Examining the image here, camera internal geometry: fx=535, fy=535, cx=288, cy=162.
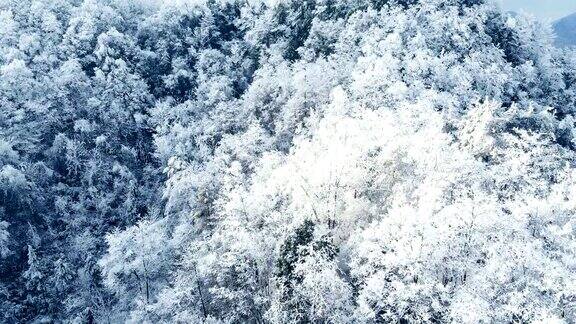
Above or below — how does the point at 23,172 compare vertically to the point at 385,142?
below

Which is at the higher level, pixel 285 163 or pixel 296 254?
pixel 296 254

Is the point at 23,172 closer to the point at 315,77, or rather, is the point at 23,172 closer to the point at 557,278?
the point at 315,77

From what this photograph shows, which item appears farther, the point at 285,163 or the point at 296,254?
the point at 285,163

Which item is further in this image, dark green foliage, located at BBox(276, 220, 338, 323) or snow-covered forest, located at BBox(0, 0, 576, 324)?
dark green foliage, located at BBox(276, 220, 338, 323)

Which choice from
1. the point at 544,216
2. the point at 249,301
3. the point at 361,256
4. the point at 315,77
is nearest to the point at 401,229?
the point at 361,256

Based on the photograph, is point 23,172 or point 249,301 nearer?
point 249,301

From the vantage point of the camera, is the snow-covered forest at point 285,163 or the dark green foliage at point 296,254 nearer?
the snow-covered forest at point 285,163

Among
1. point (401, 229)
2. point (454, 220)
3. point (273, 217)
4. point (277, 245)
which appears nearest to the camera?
point (454, 220)

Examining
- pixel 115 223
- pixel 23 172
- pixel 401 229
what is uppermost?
pixel 401 229
